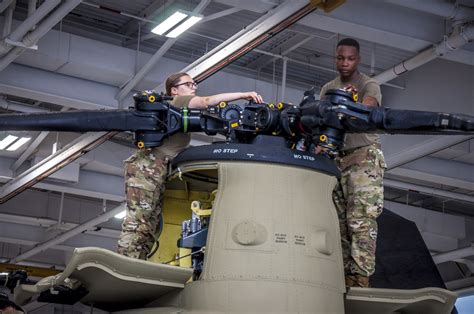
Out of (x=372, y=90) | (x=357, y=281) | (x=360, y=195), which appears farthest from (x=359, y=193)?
(x=372, y=90)

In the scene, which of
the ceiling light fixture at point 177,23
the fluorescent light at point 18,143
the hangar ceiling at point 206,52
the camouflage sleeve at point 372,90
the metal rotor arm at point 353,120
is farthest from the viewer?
the fluorescent light at point 18,143

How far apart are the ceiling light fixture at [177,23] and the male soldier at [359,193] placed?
5.79 m

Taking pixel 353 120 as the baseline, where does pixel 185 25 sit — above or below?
above

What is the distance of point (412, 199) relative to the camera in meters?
27.5

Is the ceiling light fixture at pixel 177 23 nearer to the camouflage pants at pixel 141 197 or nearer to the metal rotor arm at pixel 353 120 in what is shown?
the camouflage pants at pixel 141 197

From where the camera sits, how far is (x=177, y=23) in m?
15.1

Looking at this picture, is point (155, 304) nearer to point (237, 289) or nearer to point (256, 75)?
point (237, 289)

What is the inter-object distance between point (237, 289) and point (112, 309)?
1.50 metres

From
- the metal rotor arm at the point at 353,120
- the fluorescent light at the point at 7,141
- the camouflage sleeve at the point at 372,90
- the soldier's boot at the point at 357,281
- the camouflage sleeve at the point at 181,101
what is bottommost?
the soldier's boot at the point at 357,281

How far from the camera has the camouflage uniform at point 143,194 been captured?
879 centimetres

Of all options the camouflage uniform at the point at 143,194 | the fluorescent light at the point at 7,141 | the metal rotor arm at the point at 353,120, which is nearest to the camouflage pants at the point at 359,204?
the metal rotor arm at the point at 353,120

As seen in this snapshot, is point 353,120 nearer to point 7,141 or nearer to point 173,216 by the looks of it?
point 173,216

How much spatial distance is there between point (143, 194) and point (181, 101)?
1006 millimetres

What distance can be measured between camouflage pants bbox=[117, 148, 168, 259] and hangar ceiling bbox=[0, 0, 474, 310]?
6.53 meters
